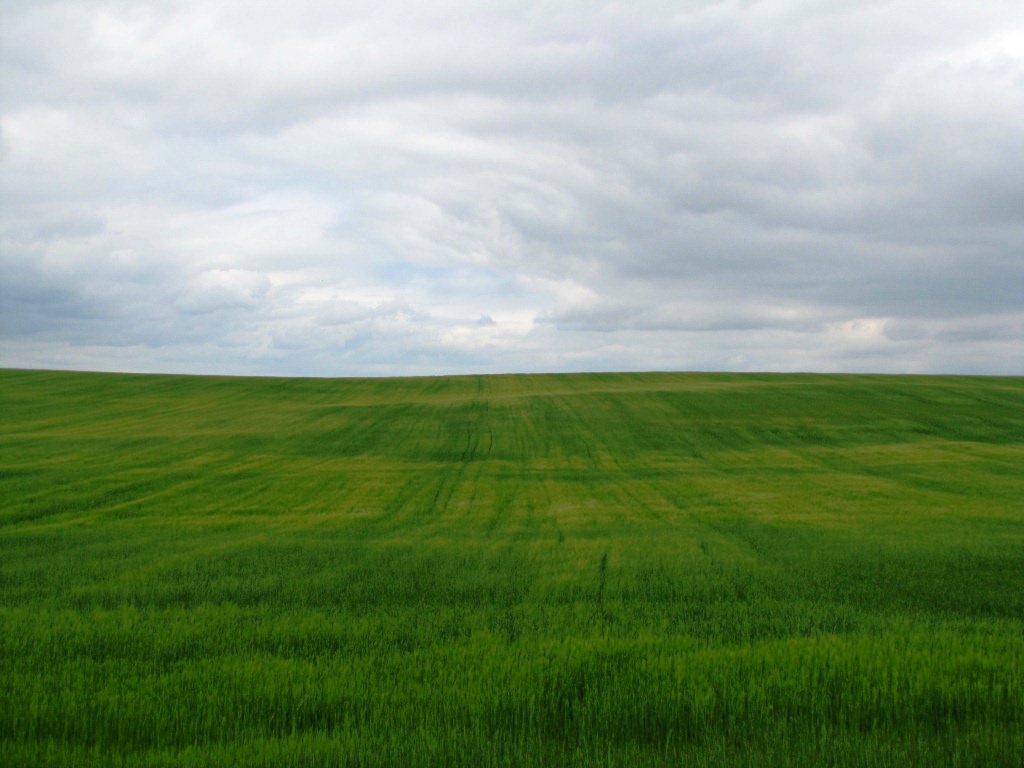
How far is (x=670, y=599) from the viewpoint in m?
13.0

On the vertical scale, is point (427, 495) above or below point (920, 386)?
below

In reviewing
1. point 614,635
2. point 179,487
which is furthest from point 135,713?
point 179,487

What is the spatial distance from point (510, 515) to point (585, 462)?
42.2ft

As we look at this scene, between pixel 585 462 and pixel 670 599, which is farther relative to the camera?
pixel 585 462

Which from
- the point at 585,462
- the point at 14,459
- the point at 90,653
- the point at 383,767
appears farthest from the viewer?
the point at 585,462

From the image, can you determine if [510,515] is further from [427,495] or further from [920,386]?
[920,386]

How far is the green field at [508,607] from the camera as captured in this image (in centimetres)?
693

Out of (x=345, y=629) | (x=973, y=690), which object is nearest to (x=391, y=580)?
(x=345, y=629)

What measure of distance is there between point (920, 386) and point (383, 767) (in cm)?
6788

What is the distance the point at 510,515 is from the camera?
25188mm

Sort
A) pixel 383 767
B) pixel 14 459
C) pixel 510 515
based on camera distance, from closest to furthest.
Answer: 1. pixel 383 767
2. pixel 510 515
3. pixel 14 459

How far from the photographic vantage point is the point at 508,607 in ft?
40.4

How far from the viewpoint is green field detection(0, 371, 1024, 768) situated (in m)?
6.93

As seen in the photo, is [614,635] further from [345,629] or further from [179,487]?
[179,487]
